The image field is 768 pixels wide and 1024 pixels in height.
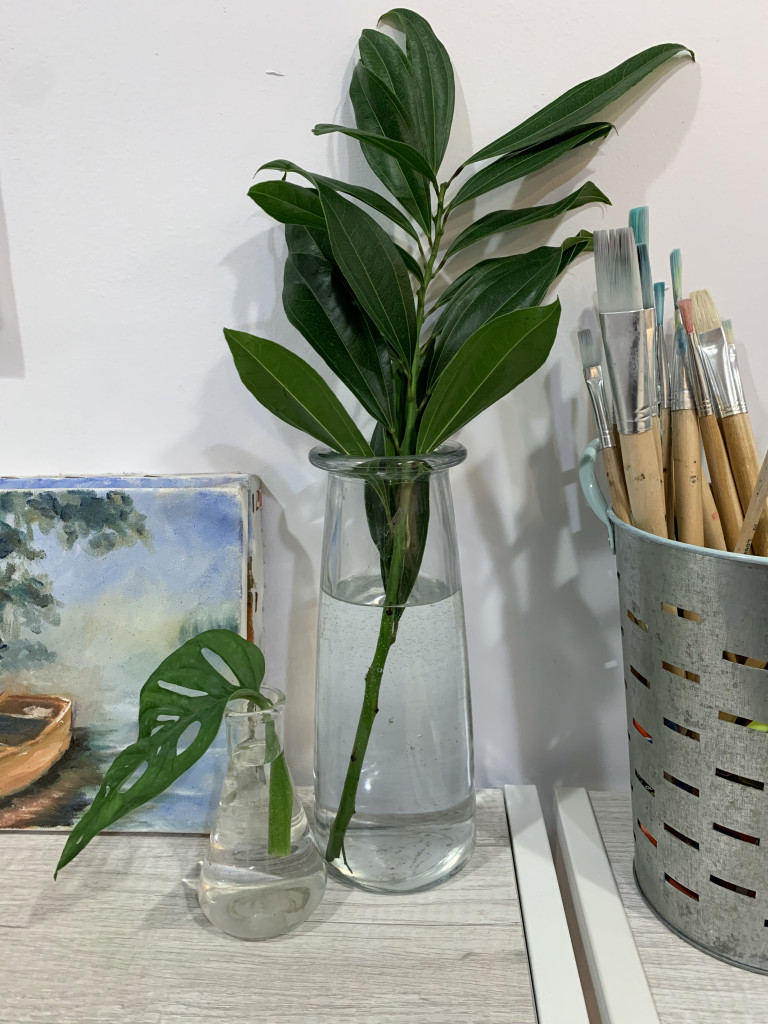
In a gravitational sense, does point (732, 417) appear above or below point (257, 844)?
above

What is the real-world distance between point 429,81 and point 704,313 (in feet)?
0.64

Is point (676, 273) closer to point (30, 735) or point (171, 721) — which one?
point (171, 721)

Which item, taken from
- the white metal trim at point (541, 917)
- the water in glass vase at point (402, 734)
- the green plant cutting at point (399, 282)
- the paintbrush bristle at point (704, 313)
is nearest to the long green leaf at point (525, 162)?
the green plant cutting at point (399, 282)

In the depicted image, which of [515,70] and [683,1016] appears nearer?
[683,1016]

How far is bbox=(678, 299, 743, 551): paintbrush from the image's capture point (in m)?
0.43

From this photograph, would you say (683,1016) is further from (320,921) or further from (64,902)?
(64,902)

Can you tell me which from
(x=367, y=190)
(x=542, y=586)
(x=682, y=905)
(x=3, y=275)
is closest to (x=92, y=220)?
(x=3, y=275)

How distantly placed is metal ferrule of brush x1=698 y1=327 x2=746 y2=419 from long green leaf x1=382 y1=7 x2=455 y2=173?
177 millimetres

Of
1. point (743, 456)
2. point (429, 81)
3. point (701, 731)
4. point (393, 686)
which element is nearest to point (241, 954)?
point (393, 686)

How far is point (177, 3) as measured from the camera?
1.62ft

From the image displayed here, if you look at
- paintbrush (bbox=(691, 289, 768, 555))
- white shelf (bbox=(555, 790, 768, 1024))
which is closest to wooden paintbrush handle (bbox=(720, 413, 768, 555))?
paintbrush (bbox=(691, 289, 768, 555))

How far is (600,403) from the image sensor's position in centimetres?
45

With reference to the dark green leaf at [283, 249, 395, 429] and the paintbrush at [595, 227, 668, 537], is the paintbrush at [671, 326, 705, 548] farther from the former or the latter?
the dark green leaf at [283, 249, 395, 429]

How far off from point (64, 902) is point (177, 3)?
0.52 metres
